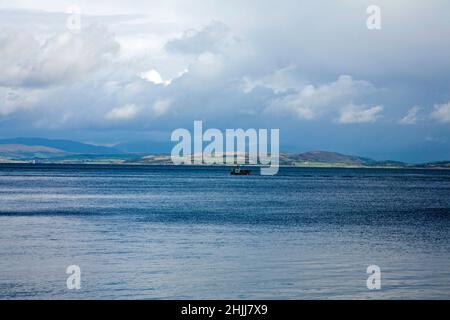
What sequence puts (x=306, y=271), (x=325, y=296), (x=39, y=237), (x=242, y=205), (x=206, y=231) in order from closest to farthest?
(x=325, y=296) < (x=306, y=271) < (x=39, y=237) < (x=206, y=231) < (x=242, y=205)

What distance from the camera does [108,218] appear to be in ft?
193

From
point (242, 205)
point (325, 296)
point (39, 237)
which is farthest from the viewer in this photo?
point (242, 205)

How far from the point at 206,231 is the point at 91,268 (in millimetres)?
17371

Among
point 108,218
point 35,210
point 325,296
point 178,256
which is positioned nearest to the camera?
point 325,296

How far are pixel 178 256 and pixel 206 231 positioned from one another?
13.1 metres

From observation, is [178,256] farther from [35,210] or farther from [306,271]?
[35,210]

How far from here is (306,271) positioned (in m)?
31.1

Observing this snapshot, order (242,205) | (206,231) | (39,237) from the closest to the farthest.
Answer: (39,237), (206,231), (242,205)
